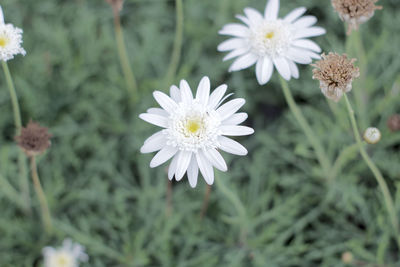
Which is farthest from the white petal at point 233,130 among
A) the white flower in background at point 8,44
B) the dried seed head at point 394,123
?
the dried seed head at point 394,123

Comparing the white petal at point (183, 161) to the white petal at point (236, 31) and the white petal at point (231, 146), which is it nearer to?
the white petal at point (231, 146)

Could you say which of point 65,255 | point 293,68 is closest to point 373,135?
point 293,68

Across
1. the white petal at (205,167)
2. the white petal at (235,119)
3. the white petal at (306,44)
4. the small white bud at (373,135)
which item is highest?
the white petal at (306,44)

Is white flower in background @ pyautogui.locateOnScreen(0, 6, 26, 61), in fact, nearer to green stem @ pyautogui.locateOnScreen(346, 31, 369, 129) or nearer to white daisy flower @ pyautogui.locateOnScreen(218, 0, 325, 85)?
white daisy flower @ pyautogui.locateOnScreen(218, 0, 325, 85)

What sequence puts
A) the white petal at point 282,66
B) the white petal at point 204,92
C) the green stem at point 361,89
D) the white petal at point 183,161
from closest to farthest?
the white petal at point 183,161
the white petal at point 204,92
the white petal at point 282,66
the green stem at point 361,89

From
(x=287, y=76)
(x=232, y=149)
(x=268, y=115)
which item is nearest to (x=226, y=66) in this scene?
(x=268, y=115)

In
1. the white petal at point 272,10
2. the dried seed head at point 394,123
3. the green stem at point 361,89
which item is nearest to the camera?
the white petal at point 272,10

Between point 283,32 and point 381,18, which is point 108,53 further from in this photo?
point 381,18

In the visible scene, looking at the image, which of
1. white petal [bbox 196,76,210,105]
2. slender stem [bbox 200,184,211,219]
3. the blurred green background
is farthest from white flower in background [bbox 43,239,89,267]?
white petal [bbox 196,76,210,105]
